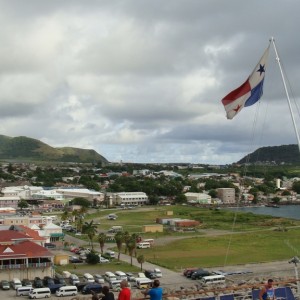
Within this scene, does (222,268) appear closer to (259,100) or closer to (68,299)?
(68,299)

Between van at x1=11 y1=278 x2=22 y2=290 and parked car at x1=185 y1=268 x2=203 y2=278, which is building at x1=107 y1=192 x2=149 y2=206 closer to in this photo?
parked car at x1=185 y1=268 x2=203 y2=278

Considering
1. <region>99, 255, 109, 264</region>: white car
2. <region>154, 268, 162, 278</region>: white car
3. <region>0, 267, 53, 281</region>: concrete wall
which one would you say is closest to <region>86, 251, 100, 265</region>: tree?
<region>99, 255, 109, 264</region>: white car

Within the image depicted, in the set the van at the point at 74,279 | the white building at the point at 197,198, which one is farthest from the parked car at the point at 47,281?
the white building at the point at 197,198

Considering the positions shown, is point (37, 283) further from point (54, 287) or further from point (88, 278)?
point (88, 278)

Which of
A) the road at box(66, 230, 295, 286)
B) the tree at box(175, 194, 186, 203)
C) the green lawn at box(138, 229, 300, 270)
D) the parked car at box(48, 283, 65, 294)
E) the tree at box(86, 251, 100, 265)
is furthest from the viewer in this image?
the tree at box(175, 194, 186, 203)

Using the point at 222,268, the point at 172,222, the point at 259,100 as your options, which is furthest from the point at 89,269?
the point at 172,222

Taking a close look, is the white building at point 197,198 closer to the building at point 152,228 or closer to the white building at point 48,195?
the white building at point 48,195
